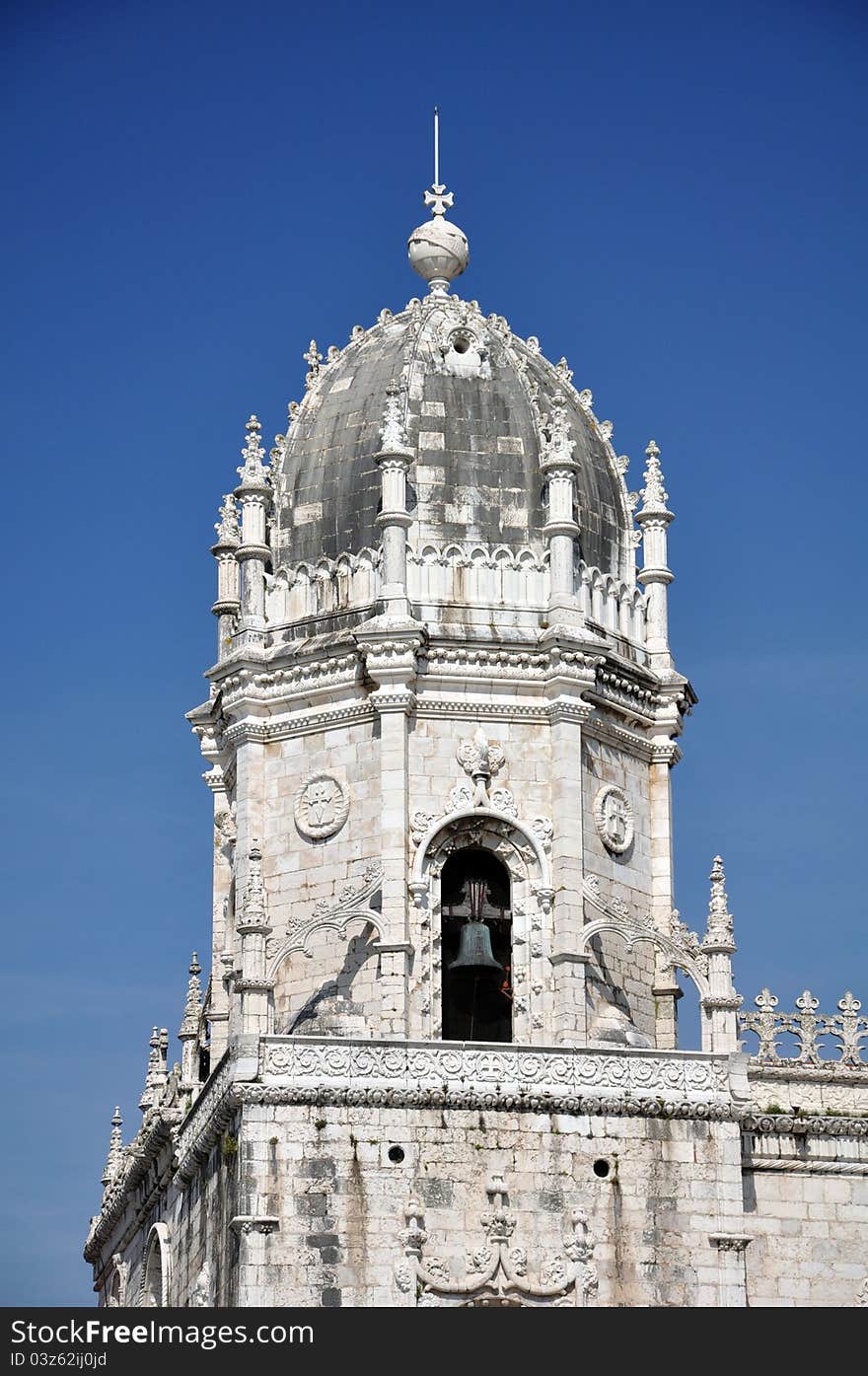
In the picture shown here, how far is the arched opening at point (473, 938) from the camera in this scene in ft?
204

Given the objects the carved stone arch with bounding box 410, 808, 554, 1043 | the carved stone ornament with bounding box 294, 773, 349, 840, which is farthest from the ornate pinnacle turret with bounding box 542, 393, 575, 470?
the carved stone ornament with bounding box 294, 773, 349, 840

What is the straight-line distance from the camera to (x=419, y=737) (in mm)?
62656

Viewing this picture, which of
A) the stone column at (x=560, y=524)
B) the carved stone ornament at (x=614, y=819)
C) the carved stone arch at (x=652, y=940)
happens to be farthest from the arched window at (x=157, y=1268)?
the stone column at (x=560, y=524)

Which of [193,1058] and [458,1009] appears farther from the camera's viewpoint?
[193,1058]

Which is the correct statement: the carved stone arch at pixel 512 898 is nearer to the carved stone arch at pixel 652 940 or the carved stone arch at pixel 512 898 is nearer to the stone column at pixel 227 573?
the carved stone arch at pixel 652 940

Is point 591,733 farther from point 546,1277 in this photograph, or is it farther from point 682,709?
point 546,1277

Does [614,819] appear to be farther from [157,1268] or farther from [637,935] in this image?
[157,1268]

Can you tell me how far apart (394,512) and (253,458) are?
11.4 ft

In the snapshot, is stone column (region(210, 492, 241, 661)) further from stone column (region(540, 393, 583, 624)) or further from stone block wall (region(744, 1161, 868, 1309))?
stone block wall (region(744, 1161, 868, 1309))

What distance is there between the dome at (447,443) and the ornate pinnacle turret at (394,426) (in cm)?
26
